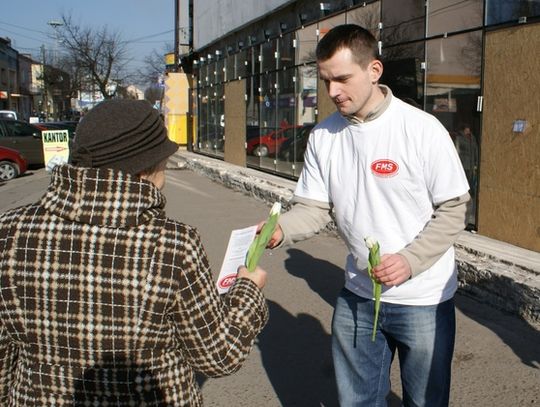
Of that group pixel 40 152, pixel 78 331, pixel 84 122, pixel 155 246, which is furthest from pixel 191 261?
pixel 40 152

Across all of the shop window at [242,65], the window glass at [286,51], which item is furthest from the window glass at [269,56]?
the shop window at [242,65]

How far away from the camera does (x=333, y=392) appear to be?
4.00 metres

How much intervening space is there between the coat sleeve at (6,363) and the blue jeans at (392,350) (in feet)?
4.43

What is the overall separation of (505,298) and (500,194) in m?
1.95

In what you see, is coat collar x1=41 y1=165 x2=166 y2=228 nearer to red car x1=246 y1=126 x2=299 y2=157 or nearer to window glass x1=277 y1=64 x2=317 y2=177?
window glass x1=277 y1=64 x2=317 y2=177

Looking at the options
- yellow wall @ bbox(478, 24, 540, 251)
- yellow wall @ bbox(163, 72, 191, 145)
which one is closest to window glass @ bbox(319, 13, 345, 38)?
yellow wall @ bbox(478, 24, 540, 251)

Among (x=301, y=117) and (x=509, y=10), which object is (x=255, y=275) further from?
(x=301, y=117)

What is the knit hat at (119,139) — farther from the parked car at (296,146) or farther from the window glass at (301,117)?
the parked car at (296,146)

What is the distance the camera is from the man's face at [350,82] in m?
2.42

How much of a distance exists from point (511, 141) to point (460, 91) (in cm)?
129

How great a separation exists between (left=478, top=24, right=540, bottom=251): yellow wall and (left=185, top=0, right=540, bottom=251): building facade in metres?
0.01

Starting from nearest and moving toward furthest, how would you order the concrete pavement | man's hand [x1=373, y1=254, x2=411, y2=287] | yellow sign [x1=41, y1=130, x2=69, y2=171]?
man's hand [x1=373, y1=254, x2=411, y2=287] → the concrete pavement → yellow sign [x1=41, y1=130, x2=69, y2=171]

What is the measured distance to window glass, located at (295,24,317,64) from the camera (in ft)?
43.0

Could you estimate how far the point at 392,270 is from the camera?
7.36 feet
